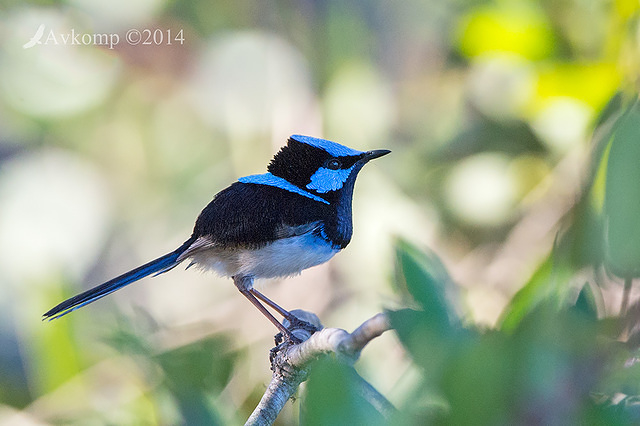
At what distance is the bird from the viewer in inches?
75.5

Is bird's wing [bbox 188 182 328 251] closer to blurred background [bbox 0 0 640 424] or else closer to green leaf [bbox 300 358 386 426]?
blurred background [bbox 0 0 640 424]

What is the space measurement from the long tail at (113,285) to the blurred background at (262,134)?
2.75ft

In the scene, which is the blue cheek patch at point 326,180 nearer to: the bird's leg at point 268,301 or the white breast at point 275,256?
the white breast at point 275,256

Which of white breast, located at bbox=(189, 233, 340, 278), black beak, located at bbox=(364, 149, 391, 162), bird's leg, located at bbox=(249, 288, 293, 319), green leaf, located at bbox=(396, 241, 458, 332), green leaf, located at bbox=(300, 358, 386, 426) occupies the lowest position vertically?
bird's leg, located at bbox=(249, 288, 293, 319)

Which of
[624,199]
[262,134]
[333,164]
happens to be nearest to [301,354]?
[333,164]

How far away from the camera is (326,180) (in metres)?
2.09

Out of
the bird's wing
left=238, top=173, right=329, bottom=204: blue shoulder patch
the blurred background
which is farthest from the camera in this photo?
the blurred background

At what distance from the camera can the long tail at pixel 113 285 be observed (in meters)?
1.78

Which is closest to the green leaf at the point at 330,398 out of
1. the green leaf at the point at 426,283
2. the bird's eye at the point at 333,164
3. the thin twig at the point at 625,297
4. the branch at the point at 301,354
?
the green leaf at the point at 426,283

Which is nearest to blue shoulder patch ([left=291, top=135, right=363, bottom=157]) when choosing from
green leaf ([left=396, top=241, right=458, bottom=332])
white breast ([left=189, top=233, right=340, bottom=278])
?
white breast ([left=189, top=233, right=340, bottom=278])

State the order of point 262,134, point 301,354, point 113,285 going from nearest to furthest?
point 301,354 < point 113,285 < point 262,134

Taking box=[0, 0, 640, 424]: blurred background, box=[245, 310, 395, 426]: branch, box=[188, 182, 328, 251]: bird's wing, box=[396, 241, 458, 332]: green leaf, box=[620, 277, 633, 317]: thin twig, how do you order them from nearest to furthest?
box=[620, 277, 633, 317]: thin twig
box=[396, 241, 458, 332]: green leaf
box=[245, 310, 395, 426]: branch
box=[188, 182, 328, 251]: bird's wing
box=[0, 0, 640, 424]: blurred background

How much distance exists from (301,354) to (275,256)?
49 centimetres

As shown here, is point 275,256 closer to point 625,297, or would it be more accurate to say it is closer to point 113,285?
point 113,285
